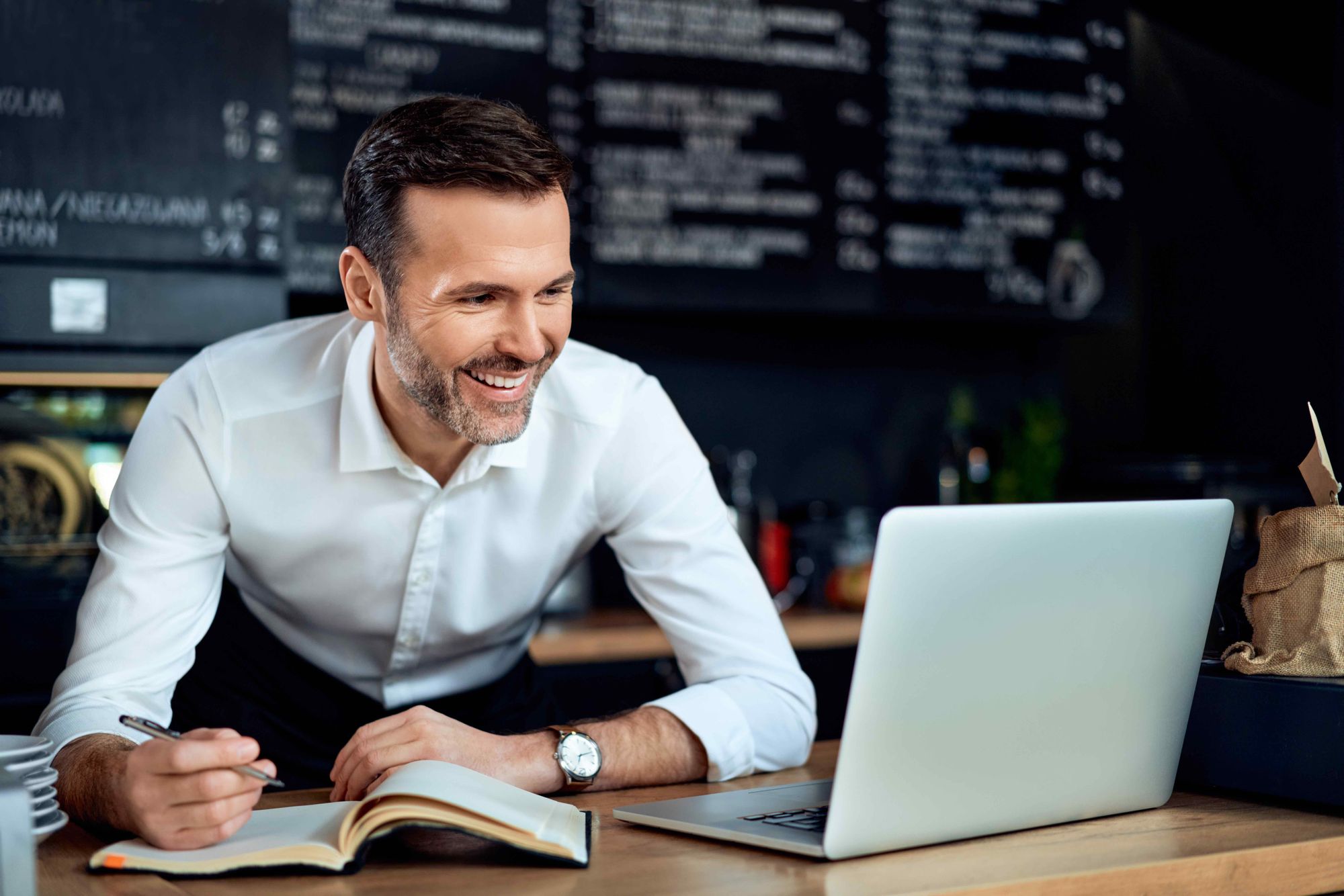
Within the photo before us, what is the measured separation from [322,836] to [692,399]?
2130 mm

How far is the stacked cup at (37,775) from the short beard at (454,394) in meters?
0.55

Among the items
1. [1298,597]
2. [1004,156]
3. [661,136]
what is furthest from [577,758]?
[1004,156]

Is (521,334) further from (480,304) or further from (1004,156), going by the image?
(1004,156)

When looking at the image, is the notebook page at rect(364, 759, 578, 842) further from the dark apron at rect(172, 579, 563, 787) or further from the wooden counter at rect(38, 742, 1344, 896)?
the dark apron at rect(172, 579, 563, 787)

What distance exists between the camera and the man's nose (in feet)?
4.56

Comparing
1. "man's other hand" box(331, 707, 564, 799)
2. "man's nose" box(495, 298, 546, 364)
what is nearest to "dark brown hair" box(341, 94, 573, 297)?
"man's nose" box(495, 298, 546, 364)

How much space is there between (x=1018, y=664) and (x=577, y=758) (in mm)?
438

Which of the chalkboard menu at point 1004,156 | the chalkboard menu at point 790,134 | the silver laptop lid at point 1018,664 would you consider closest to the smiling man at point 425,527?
the silver laptop lid at point 1018,664

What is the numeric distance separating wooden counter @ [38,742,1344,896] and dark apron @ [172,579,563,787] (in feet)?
2.19

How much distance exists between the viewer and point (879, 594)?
0.89 m

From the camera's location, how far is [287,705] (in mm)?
1758

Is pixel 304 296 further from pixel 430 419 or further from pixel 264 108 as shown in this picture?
pixel 430 419

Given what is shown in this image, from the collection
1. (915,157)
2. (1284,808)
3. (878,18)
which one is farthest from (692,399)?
(1284,808)

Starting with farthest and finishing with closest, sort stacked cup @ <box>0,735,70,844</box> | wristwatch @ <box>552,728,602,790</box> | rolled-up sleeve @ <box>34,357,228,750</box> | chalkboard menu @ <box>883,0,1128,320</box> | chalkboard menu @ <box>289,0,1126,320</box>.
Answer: chalkboard menu @ <box>883,0,1128,320</box> < chalkboard menu @ <box>289,0,1126,320</box> < rolled-up sleeve @ <box>34,357,228,750</box> < wristwatch @ <box>552,728,602,790</box> < stacked cup @ <box>0,735,70,844</box>
